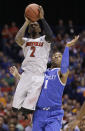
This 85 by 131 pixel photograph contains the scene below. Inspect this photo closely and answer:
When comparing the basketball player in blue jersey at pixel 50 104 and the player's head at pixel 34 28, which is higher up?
the player's head at pixel 34 28

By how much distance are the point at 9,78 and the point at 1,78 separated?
0.90ft

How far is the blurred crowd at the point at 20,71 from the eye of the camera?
36.0 feet

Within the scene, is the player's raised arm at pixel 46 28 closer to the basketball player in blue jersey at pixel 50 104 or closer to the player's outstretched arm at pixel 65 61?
the player's outstretched arm at pixel 65 61

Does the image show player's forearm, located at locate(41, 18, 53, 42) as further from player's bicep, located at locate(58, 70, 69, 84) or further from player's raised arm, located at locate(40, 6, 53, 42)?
player's bicep, located at locate(58, 70, 69, 84)

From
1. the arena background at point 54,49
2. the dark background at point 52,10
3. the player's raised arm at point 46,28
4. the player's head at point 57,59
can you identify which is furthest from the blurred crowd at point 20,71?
the dark background at point 52,10

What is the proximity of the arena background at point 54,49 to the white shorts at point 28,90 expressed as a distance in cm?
57

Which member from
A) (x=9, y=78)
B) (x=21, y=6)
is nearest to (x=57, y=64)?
(x=9, y=78)

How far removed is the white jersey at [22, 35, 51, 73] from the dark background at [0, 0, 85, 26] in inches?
546

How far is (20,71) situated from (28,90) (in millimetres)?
6123

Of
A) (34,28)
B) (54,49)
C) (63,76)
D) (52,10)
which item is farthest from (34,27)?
(52,10)

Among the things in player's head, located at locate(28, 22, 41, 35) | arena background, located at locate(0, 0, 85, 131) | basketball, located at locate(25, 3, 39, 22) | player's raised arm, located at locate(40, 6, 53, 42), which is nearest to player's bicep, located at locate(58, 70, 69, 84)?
arena background, located at locate(0, 0, 85, 131)

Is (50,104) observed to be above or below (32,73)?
below

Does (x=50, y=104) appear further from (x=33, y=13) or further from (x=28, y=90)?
(x=33, y=13)

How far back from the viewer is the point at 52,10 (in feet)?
68.0
